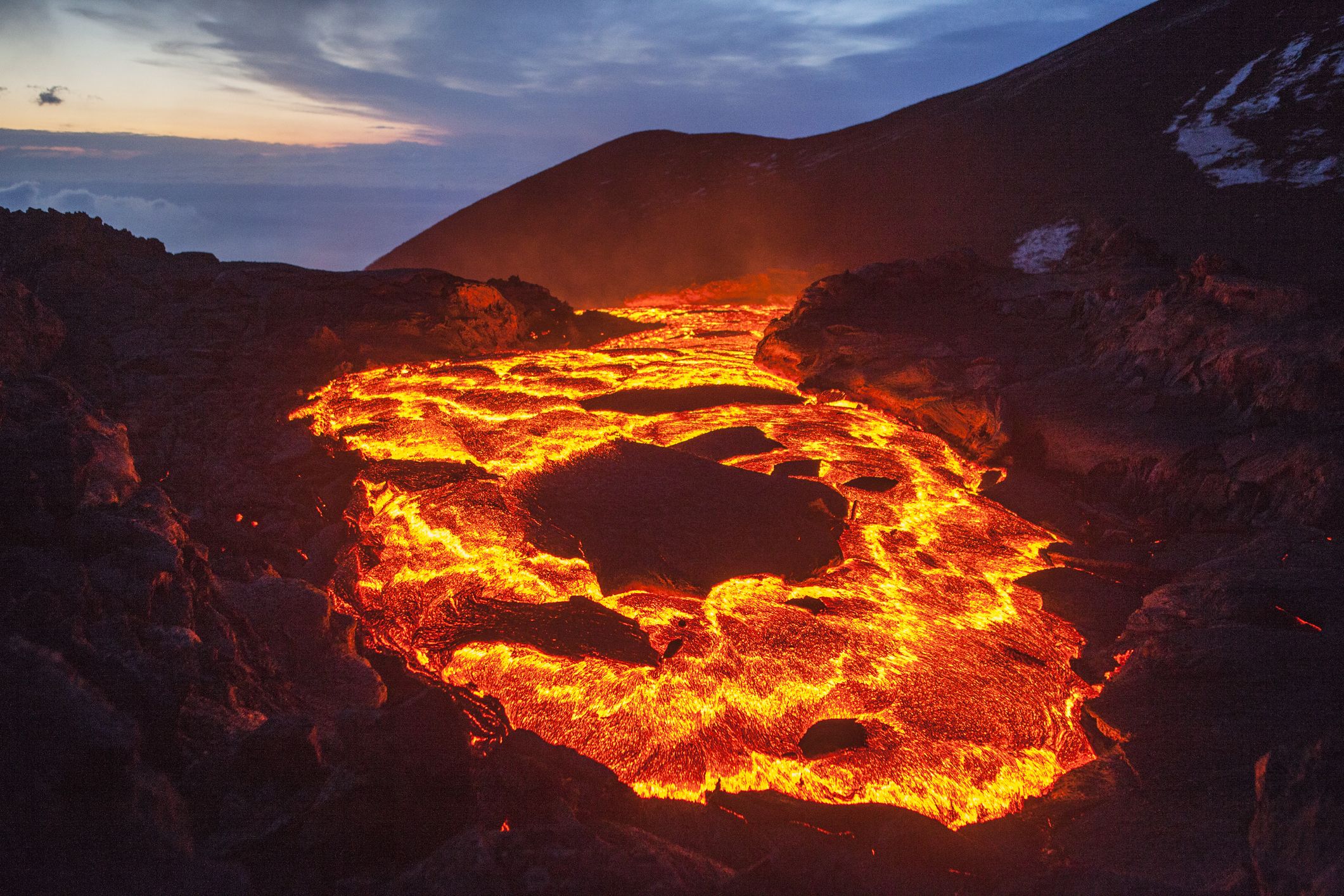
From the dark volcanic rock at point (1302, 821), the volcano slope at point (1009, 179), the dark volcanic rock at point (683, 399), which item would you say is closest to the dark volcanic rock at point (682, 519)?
the dark volcanic rock at point (683, 399)

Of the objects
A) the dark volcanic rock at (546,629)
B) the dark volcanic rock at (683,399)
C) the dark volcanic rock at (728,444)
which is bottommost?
the dark volcanic rock at (546,629)

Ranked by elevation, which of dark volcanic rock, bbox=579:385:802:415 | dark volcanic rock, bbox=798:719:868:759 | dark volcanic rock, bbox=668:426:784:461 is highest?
dark volcanic rock, bbox=579:385:802:415

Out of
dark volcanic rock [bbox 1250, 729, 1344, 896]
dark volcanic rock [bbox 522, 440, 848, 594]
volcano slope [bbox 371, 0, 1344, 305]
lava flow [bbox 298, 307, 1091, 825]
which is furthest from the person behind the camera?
volcano slope [bbox 371, 0, 1344, 305]

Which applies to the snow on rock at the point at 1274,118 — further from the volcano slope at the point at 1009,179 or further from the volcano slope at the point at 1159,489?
the volcano slope at the point at 1159,489

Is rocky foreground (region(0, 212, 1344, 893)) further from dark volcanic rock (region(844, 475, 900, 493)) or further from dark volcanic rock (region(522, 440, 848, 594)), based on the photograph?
dark volcanic rock (region(522, 440, 848, 594))

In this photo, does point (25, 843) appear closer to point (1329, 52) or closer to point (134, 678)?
→ point (134, 678)

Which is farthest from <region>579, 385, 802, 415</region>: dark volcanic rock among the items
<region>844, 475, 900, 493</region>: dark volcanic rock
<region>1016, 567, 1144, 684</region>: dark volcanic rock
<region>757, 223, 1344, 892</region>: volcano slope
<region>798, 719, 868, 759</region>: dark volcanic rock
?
<region>798, 719, 868, 759</region>: dark volcanic rock

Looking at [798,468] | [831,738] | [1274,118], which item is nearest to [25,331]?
[798,468]
